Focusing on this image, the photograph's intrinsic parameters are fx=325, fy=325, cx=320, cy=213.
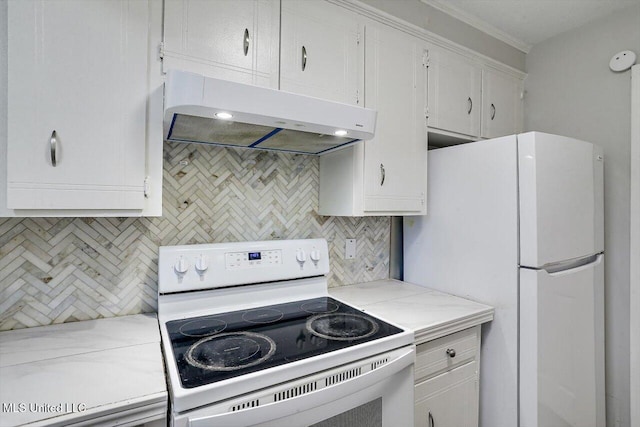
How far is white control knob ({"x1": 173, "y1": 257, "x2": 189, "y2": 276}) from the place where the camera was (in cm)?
129

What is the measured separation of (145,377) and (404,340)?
0.83m

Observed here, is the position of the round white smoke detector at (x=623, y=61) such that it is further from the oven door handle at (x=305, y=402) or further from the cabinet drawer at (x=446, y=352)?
the oven door handle at (x=305, y=402)

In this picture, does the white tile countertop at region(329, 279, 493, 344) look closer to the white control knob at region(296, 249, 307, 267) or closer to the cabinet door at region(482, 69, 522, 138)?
the white control knob at region(296, 249, 307, 267)

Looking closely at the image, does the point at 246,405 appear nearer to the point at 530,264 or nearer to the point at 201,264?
the point at 201,264

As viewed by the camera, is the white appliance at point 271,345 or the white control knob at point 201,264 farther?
the white control knob at point 201,264

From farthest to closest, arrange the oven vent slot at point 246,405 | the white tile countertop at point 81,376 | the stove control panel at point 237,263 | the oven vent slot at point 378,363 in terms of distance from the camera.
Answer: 1. the stove control panel at point 237,263
2. the oven vent slot at point 378,363
3. the oven vent slot at point 246,405
4. the white tile countertop at point 81,376

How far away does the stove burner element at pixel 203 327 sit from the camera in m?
1.16

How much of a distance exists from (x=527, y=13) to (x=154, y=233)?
2.44 meters

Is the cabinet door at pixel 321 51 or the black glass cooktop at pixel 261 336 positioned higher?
the cabinet door at pixel 321 51

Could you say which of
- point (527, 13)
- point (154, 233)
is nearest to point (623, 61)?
point (527, 13)

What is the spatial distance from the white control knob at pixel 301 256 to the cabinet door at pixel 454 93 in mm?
1023

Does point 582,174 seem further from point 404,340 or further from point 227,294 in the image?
point 227,294

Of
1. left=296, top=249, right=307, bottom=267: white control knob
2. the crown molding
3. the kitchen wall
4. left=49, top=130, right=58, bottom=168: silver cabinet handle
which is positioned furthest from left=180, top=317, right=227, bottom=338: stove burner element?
the kitchen wall

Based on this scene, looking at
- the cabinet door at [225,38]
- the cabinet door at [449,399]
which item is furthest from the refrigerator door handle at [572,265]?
the cabinet door at [225,38]
